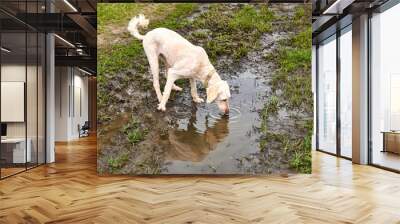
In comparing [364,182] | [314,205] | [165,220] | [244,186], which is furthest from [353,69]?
[165,220]

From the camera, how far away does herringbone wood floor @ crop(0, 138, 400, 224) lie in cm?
414

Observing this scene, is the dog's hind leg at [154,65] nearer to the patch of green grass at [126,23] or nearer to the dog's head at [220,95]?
the patch of green grass at [126,23]

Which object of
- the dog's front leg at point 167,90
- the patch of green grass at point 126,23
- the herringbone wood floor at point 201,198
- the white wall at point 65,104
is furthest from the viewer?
the white wall at point 65,104

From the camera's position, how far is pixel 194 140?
6.73 metres

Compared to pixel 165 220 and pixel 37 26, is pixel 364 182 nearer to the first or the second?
pixel 165 220

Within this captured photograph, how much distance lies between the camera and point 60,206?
4641 mm

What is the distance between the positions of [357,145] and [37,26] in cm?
703

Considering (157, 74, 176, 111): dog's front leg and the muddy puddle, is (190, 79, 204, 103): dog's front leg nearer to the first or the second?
the muddy puddle

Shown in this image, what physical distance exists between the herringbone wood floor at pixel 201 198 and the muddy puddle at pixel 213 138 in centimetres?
24

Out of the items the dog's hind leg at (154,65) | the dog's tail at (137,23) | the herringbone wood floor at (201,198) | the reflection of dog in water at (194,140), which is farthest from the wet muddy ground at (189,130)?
the dog's tail at (137,23)

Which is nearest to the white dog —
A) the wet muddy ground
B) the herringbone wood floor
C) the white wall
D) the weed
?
the wet muddy ground

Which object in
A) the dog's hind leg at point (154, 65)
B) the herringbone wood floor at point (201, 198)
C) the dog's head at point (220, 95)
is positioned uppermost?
the dog's hind leg at point (154, 65)

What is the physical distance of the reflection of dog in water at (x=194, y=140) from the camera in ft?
22.0

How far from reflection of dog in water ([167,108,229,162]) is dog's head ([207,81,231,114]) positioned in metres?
0.23
